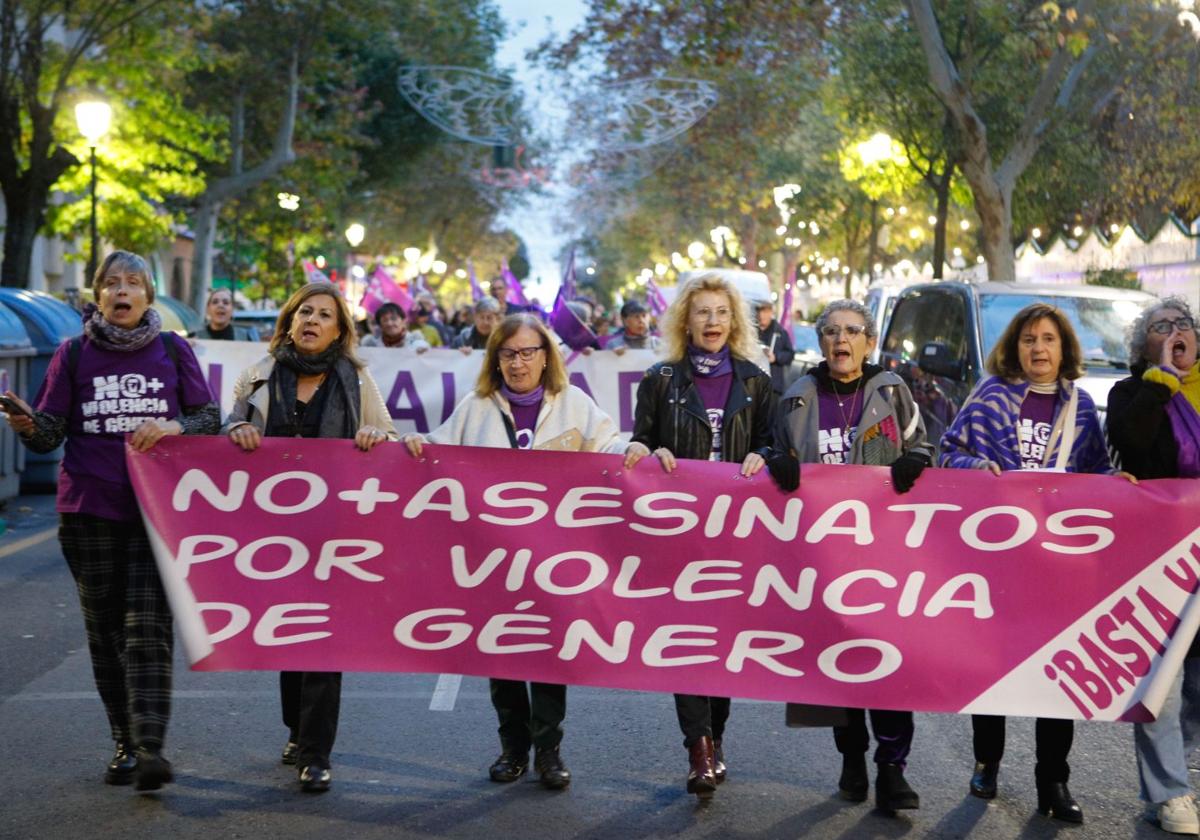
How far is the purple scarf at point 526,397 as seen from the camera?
19.8 ft

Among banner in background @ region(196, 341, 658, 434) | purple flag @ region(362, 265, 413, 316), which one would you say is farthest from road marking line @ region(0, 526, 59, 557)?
purple flag @ region(362, 265, 413, 316)

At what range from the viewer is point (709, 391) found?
6090mm

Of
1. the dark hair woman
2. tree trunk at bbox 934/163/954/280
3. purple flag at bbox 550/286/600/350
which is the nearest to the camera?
purple flag at bbox 550/286/600/350

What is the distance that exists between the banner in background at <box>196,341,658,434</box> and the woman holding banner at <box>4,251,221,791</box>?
627cm

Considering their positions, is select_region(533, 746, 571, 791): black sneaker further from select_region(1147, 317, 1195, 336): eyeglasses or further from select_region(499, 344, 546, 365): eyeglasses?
select_region(1147, 317, 1195, 336): eyeglasses

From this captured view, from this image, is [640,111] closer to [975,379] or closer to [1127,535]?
[975,379]

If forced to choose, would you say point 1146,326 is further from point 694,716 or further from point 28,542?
point 28,542

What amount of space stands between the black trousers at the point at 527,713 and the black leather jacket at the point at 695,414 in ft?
3.11

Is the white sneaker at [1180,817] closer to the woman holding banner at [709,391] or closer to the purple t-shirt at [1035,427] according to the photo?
the purple t-shirt at [1035,427]

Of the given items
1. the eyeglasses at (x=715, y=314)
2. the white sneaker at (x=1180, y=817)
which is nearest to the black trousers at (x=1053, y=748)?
the white sneaker at (x=1180, y=817)

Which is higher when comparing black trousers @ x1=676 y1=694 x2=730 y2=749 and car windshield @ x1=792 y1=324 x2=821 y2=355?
car windshield @ x1=792 y1=324 x2=821 y2=355

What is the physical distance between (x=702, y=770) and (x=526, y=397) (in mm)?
1425

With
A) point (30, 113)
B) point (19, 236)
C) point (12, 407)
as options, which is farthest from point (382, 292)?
point (12, 407)

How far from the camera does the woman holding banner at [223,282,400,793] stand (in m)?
5.77
